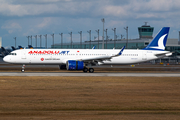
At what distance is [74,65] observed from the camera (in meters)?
46.0

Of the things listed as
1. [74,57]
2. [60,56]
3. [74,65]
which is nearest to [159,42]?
[74,57]

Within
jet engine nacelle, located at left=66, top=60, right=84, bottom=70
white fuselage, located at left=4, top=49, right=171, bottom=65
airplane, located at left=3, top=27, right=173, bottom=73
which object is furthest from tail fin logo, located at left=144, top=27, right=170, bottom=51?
jet engine nacelle, located at left=66, top=60, right=84, bottom=70

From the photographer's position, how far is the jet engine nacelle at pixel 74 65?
1805 inches

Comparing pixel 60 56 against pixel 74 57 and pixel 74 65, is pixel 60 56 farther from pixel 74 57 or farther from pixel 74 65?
pixel 74 65

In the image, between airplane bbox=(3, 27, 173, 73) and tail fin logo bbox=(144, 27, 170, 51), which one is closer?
airplane bbox=(3, 27, 173, 73)

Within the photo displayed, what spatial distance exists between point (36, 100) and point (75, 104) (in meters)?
3.15

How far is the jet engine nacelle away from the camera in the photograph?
45.8 metres

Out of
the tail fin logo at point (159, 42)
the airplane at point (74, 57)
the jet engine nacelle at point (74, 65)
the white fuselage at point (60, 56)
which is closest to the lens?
the jet engine nacelle at point (74, 65)

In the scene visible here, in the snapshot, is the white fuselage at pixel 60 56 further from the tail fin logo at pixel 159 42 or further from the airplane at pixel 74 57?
the tail fin logo at pixel 159 42

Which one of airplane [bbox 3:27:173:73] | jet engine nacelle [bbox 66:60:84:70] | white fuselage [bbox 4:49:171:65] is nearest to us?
jet engine nacelle [bbox 66:60:84:70]

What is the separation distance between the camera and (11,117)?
15.1 m

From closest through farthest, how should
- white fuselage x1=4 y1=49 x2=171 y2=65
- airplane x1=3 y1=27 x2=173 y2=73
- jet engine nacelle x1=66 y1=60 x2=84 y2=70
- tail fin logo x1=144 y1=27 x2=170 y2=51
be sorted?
jet engine nacelle x1=66 y1=60 x2=84 y2=70
airplane x1=3 y1=27 x2=173 y2=73
white fuselage x1=4 y1=49 x2=171 y2=65
tail fin logo x1=144 y1=27 x2=170 y2=51

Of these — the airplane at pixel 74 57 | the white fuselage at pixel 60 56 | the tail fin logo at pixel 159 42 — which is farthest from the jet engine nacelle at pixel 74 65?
the tail fin logo at pixel 159 42

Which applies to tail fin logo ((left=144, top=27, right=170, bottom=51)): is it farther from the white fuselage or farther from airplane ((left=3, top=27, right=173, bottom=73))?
the white fuselage
